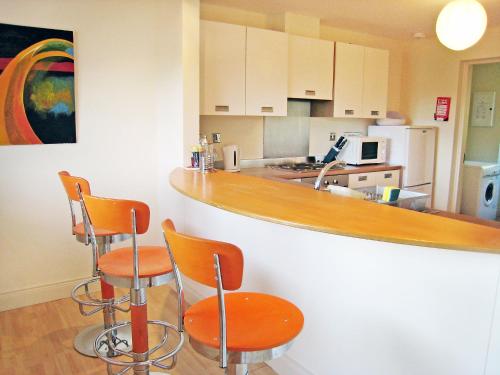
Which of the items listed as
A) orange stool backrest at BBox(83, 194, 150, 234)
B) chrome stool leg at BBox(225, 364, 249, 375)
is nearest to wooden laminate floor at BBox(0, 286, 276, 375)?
chrome stool leg at BBox(225, 364, 249, 375)

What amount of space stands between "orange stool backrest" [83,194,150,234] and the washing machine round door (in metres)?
4.97

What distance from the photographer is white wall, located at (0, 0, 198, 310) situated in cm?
306

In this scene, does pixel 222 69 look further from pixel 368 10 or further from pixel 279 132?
pixel 368 10

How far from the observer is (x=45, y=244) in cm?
320

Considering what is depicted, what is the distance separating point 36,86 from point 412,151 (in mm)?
3805

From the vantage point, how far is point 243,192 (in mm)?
2248

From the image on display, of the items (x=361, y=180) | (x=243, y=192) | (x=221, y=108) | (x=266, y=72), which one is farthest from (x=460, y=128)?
(x=243, y=192)

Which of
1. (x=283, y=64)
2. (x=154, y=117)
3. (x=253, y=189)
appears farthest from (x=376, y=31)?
(x=253, y=189)

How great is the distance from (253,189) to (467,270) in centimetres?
120

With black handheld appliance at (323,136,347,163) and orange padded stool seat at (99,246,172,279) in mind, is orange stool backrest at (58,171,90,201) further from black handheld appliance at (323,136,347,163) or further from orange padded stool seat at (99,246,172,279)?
black handheld appliance at (323,136,347,163)

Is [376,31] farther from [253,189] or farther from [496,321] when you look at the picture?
[496,321]

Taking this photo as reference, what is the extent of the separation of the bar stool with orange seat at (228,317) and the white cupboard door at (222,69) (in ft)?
7.55

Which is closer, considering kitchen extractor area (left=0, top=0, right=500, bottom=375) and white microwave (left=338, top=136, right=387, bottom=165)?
kitchen extractor area (left=0, top=0, right=500, bottom=375)

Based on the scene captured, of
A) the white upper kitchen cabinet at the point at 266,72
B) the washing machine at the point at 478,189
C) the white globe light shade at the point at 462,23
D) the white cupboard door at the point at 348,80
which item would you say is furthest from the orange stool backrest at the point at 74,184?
the washing machine at the point at 478,189
